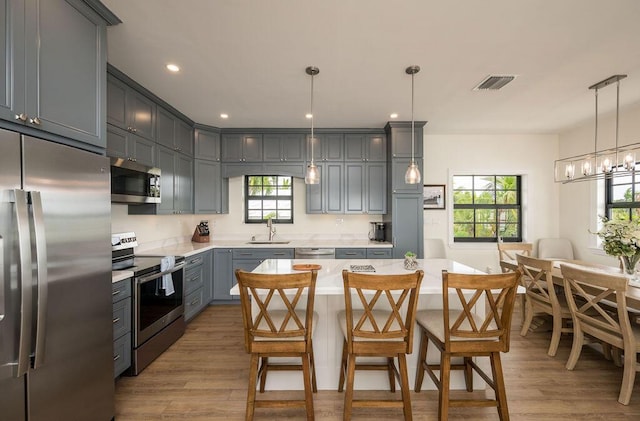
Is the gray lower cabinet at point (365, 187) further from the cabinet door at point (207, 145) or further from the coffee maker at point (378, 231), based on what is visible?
the cabinet door at point (207, 145)

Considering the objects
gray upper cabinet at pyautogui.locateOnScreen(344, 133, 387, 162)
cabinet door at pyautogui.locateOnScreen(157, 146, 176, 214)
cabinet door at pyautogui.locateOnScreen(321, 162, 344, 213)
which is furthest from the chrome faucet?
gray upper cabinet at pyautogui.locateOnScreen(344, 133, 387, 162)

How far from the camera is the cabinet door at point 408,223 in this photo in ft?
14.1

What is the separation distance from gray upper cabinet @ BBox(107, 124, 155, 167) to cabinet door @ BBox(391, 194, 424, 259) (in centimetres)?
328

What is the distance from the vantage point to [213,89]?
313 cm

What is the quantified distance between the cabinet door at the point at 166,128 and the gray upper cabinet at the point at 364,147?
2484 millimetres

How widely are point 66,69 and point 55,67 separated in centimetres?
7

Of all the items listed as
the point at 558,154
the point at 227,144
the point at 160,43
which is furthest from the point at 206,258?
the point at 558,154

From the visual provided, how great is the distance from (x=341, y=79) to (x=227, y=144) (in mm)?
2436

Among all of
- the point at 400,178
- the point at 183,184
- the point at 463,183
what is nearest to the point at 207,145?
the point at 183,184

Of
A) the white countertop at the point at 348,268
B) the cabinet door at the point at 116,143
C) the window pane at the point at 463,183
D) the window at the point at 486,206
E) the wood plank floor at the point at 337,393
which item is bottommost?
the wood plank floor at the point at 337,393

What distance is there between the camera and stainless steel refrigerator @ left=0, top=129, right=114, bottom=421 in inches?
47.4

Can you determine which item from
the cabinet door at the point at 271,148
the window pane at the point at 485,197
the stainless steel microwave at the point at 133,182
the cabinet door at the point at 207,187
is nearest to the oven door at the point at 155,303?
the stainless steel microwave at the point at 133,182

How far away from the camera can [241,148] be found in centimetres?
460

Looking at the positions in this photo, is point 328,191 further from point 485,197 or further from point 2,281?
point 2,281
